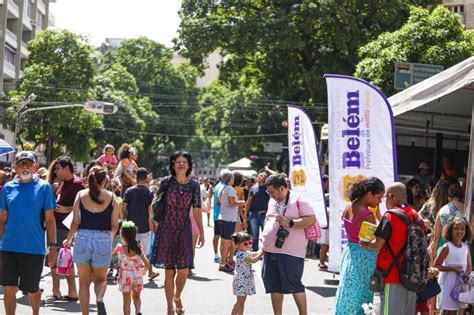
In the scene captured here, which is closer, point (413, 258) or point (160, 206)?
point (413, 258)

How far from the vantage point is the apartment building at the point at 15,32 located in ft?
176

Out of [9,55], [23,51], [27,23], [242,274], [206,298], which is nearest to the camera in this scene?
[242,274]

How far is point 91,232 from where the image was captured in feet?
33.5

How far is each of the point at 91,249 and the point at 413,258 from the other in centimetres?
374

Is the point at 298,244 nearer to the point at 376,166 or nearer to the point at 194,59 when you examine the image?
the point at 376,166

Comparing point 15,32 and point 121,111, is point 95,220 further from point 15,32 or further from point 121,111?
point 121,111

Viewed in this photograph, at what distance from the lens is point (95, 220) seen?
10227mm

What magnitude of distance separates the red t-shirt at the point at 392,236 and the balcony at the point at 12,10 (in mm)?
Result: 49330

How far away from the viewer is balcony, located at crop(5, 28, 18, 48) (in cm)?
5469

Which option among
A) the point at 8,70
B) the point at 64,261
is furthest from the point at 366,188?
the point at 8,70

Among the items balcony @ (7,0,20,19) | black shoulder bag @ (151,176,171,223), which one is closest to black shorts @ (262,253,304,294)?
black shoulder bag @ (151,176,171,223)

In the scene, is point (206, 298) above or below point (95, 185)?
below

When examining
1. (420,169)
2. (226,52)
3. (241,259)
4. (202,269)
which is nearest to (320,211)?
(420,169)

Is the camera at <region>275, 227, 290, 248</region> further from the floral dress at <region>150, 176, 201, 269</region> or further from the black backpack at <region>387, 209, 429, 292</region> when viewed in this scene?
the black backpack at <region>387, 209, 429, 292</region>
